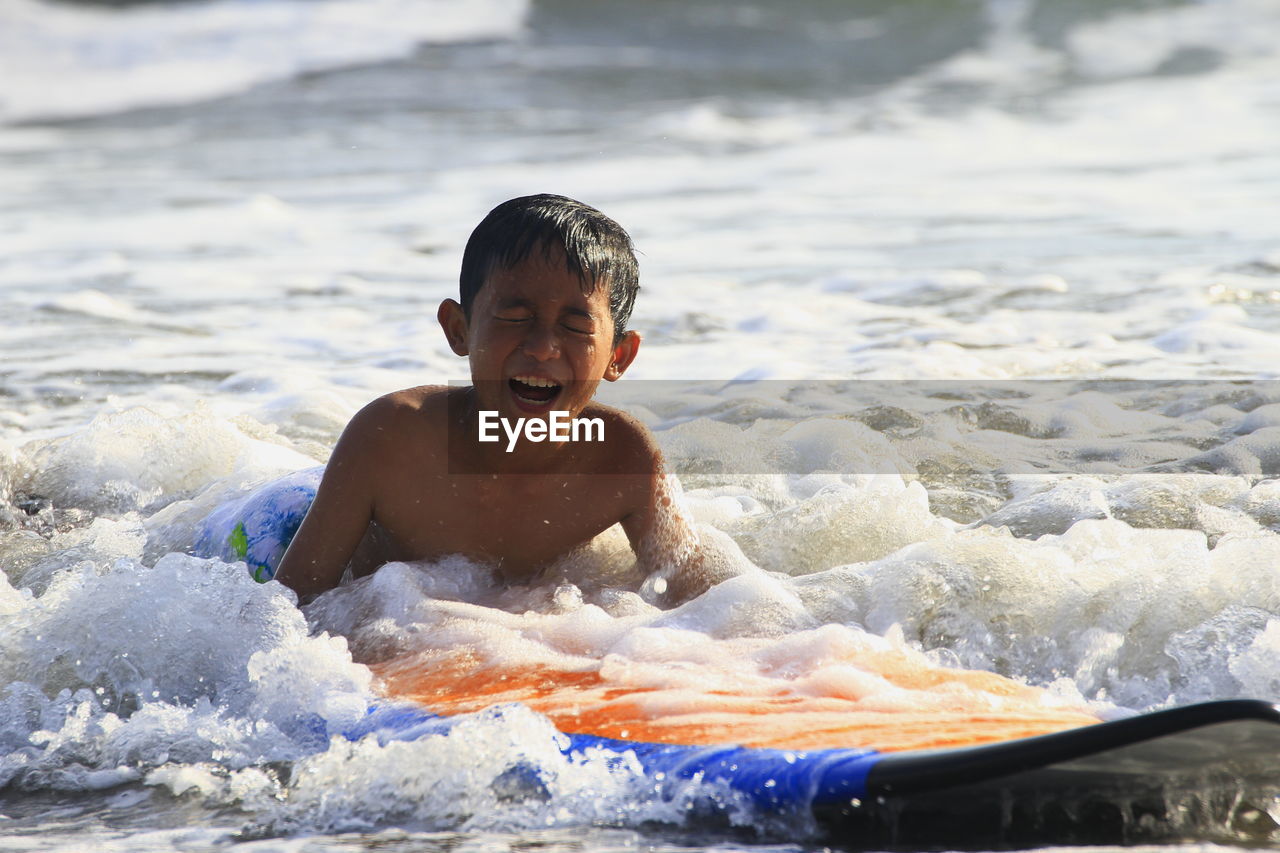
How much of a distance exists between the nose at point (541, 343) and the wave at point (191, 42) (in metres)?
12.5

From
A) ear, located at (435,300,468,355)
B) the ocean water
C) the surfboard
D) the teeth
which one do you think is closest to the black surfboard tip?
the surfboard

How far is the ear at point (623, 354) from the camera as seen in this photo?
304cm

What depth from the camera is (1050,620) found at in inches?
117

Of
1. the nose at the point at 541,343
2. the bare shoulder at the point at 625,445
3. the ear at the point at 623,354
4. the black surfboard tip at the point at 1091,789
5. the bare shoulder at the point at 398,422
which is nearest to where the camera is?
the black surfboard tip at the point at 1091,789

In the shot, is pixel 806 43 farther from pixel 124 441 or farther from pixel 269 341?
pixel 124 441

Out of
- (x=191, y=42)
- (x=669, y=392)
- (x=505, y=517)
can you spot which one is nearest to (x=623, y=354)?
(x=505, y=517)

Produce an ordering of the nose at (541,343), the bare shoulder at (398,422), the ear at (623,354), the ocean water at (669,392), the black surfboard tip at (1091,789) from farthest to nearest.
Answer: the ear at (623,354) < the bare shoulder at (398,422) < the nose at (541,343) < the ocean water at (669,392) < the black surfboard tip at (1091,789)

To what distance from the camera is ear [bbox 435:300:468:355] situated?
300cm

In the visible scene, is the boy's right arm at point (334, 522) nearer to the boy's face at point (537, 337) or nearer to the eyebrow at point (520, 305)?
the boy's face at point (537, 337)

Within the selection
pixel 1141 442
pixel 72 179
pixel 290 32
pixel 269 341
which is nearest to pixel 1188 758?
pixel 1141 442

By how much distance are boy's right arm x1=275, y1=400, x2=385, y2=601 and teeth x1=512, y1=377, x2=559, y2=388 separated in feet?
1.14

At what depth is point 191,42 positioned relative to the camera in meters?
16.0

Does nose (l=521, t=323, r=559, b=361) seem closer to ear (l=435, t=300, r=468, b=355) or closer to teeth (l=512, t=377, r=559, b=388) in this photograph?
teeth (l=512, t=377, r=559, b=388)

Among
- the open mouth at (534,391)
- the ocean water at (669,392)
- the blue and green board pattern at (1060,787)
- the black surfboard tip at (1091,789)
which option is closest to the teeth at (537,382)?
the open mouth at (534,391)
